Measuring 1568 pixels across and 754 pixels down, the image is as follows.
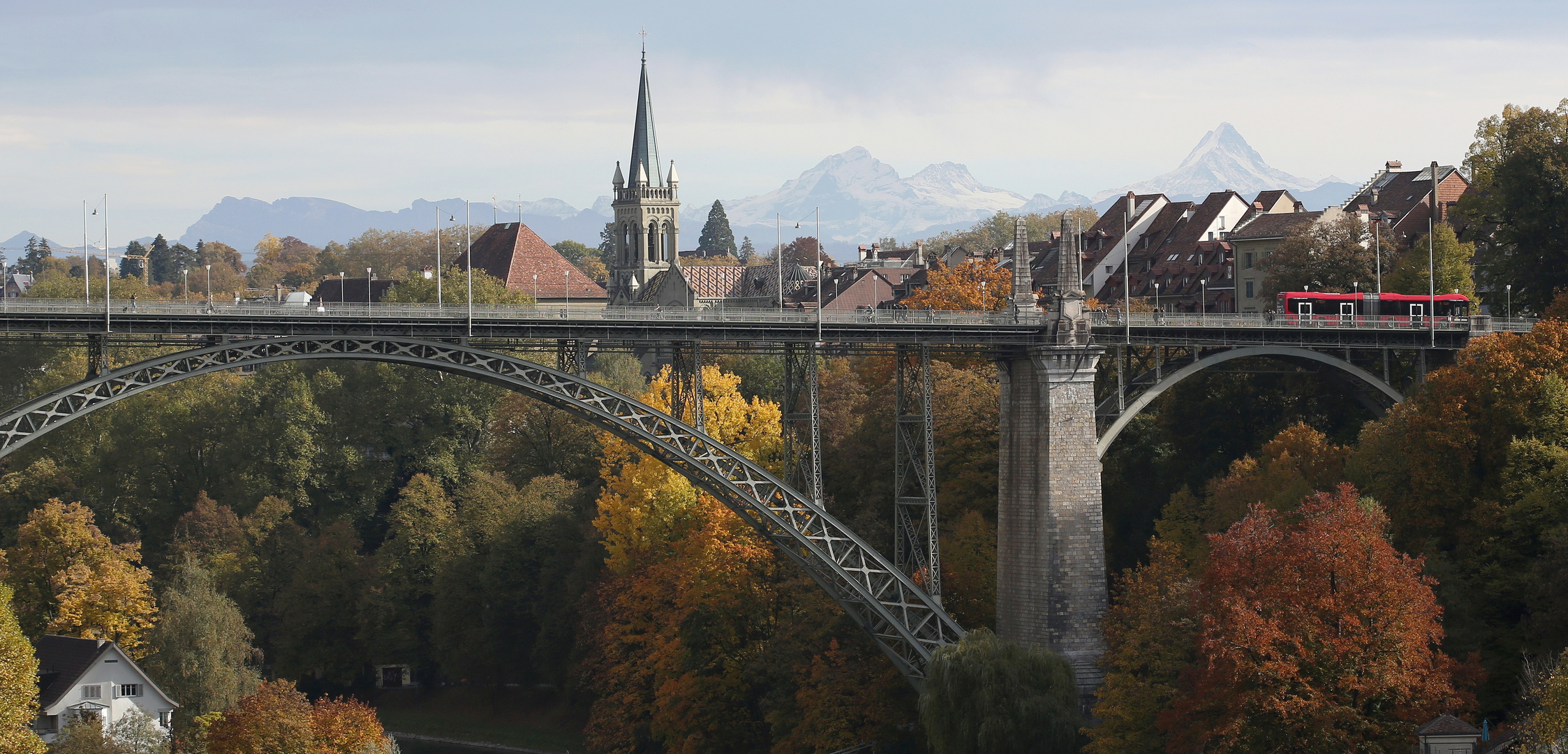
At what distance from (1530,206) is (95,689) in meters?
52.7

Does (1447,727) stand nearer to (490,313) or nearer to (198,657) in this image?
(490,313)

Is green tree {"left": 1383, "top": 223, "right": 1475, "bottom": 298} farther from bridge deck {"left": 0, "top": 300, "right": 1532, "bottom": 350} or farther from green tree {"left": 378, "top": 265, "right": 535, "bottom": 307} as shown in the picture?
green tree {"left": 378, "top": 265, "right": 535, "bottom": 307}

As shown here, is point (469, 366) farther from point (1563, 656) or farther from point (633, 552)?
point (1563, 656)

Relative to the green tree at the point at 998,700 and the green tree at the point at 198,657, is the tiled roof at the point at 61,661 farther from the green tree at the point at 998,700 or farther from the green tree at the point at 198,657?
the green tree at the point at 998,700

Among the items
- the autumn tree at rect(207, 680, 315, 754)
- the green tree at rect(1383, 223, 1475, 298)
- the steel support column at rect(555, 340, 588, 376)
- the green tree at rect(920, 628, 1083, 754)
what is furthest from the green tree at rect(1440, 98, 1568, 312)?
the autumn tree at rect(207, 680, 315, 754)

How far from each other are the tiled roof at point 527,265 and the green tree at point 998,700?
216 ft

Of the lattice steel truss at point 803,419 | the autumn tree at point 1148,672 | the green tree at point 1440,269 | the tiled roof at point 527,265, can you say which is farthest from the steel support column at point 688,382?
the tiled roof at point 527,265

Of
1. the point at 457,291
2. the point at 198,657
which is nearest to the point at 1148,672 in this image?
the point at 198,657

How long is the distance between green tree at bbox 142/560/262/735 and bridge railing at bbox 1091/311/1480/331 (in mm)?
32723

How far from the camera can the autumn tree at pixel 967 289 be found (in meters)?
73.0

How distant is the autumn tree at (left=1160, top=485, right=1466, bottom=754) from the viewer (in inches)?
1451

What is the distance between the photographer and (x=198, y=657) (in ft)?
199

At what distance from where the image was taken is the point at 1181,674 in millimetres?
41688

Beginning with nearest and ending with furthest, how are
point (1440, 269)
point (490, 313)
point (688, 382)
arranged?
1. point (490, 313)
2. point (688, 382)
3. point (1440, 269)
